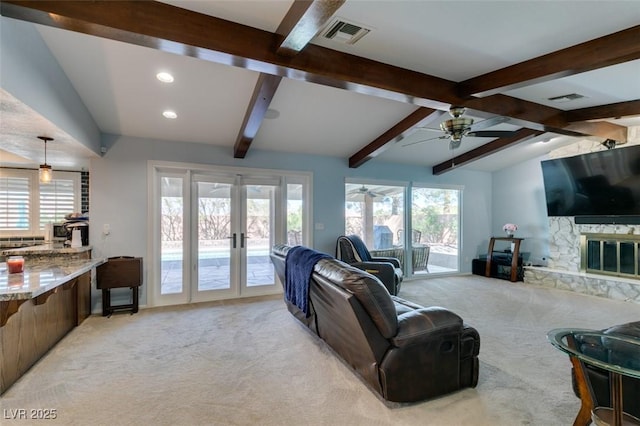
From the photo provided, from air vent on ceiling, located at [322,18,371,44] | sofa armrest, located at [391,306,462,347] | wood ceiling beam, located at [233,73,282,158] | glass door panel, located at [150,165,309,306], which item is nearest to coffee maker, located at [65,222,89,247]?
glass door panel, located at [150,165,309,306]

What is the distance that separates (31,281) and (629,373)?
3964 mm

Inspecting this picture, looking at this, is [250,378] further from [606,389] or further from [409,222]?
[409,222]

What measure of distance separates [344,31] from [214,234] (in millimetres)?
3617

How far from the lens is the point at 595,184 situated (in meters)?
5.27

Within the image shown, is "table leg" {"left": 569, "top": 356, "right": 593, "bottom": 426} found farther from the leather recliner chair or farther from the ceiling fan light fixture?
the leather recliner chair

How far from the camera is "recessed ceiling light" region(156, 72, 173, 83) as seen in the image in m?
3.07

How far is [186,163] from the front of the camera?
4648 millimetres

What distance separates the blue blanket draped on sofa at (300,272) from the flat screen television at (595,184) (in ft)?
17.9

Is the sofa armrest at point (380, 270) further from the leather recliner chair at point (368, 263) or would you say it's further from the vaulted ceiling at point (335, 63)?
the vaulted ceiling at point (335, 63)

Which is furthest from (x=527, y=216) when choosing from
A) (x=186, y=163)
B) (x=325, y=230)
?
(x=186, y=163)

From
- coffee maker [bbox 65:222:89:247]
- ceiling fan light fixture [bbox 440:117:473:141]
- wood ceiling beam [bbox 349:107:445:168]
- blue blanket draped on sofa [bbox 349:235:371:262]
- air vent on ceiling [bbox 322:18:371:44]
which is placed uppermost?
air vent on ceiling [bbox 322:18:371:44]

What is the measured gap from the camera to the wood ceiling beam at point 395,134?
13.0 feet

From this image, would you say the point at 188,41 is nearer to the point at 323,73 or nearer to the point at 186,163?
the point at 323,73

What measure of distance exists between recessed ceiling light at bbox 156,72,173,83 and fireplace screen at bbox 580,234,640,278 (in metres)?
7.43
